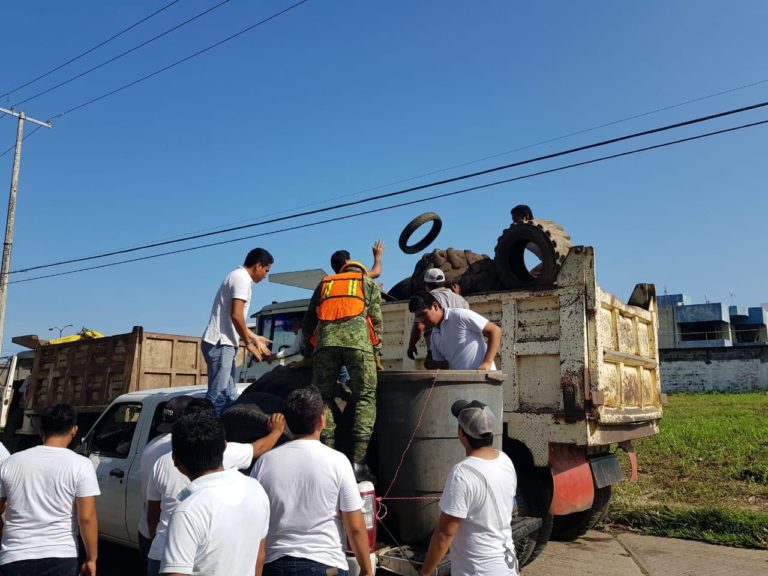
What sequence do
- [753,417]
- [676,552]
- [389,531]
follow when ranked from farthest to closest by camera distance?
1. [753,417]
2. [676,552]
3. [389,531]

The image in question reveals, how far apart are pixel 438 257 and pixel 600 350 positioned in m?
2.25

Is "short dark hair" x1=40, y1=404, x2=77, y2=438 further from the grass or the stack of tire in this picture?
the grass

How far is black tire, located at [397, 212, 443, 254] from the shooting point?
326 inches

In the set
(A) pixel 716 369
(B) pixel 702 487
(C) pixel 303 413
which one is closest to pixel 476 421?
(C) pixel 303 413

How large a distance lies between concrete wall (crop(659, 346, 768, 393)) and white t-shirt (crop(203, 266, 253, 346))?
29.1 meters

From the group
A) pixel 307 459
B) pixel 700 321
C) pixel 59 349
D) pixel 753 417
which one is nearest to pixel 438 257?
pixel 307 459

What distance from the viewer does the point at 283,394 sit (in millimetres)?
4477

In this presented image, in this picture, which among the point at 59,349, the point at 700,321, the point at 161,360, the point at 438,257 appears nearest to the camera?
the point at 438,257

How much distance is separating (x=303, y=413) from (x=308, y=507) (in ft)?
1.31

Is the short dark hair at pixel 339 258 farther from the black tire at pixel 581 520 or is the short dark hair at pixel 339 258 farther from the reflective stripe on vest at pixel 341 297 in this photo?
the black tire at pixel 581 520

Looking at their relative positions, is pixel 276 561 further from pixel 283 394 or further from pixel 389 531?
pixel 283 394

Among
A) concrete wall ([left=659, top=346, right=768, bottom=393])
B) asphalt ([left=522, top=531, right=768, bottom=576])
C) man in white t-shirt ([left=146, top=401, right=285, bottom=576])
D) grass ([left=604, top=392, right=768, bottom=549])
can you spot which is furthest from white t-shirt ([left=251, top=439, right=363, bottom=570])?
concrete wall ([left=659, top=346, right=768, bottom=393])

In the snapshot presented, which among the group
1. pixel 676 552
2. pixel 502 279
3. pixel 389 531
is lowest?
pixel 676 552

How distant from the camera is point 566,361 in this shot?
5137mm
